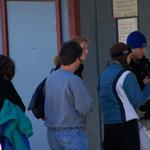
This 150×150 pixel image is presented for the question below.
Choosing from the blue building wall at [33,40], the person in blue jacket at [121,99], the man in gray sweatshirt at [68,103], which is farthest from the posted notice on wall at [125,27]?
the man in gray sweatshirt at [68,103]

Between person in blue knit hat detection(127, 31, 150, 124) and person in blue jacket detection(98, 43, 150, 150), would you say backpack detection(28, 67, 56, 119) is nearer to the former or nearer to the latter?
person in blue jacket detection(98, 43, 150, 150)

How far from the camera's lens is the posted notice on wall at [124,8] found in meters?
7.30

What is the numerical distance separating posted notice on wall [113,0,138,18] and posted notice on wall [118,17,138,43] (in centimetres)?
7

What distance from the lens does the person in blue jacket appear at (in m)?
5.35

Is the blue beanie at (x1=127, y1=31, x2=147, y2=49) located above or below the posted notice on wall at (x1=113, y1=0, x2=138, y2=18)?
below

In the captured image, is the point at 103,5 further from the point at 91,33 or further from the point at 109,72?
the point at 109,72

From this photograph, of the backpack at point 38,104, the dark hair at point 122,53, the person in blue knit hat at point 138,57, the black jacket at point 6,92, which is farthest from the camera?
the person in blue knit hat at point 138,57

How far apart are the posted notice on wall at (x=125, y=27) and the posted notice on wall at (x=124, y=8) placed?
66 mm

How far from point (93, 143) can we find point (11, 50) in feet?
5.54

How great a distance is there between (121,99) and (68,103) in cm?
63

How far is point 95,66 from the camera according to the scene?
7504mm

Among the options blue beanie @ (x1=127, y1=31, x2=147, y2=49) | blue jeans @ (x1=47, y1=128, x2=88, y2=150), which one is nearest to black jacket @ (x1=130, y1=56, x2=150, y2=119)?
blue beanie @ (x1=127, y1=31, x2=147, y2=49)

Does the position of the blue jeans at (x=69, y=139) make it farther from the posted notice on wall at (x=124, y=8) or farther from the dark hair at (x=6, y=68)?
the posted notice on wall at (x=124, y=8)

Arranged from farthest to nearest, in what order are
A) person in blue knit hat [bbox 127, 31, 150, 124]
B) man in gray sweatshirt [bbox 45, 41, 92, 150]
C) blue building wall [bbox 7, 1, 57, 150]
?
blue building wall [bbox 7, 1, 57, 150] → person in blue knit hat [bbox 127, 31, 150, 124] → man in gray sweatshirt [bbox 45, 41, 92, 150]
